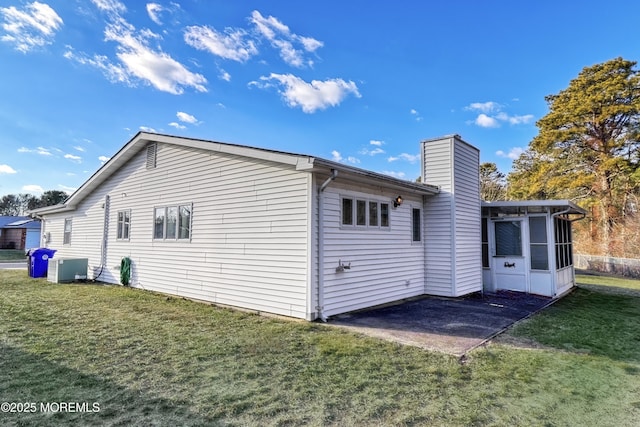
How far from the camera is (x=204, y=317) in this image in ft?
20.5

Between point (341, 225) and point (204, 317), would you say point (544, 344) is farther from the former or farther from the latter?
point (204, 317)

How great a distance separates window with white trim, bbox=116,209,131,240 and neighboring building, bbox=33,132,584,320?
0.11ft

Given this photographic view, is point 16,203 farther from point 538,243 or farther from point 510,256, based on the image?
point 538,243

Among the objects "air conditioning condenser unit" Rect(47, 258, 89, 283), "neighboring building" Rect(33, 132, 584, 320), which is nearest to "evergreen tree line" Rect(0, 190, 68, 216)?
"air conditioning condenser unit" Rect(47, 258, 89, 283)

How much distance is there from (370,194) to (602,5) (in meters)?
11.2

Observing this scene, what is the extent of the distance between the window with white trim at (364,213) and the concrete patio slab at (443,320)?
1817mm

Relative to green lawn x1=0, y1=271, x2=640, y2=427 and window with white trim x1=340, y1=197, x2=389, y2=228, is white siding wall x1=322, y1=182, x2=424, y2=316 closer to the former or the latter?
window with white trim x1=340, y1=197, x2=389, y2=228

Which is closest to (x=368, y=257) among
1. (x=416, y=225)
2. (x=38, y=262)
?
(x=416, y=225)

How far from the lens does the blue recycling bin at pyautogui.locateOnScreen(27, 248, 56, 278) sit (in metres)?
12.4

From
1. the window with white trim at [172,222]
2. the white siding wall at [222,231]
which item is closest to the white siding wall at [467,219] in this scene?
the white siding wall at [222,231]

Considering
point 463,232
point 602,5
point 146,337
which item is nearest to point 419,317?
point 463,232

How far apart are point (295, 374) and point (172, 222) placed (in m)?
6.79

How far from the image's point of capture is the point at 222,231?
7.58 m

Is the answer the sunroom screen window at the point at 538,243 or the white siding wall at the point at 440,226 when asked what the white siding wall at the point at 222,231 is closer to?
the white siding wall at the point at 440,226
